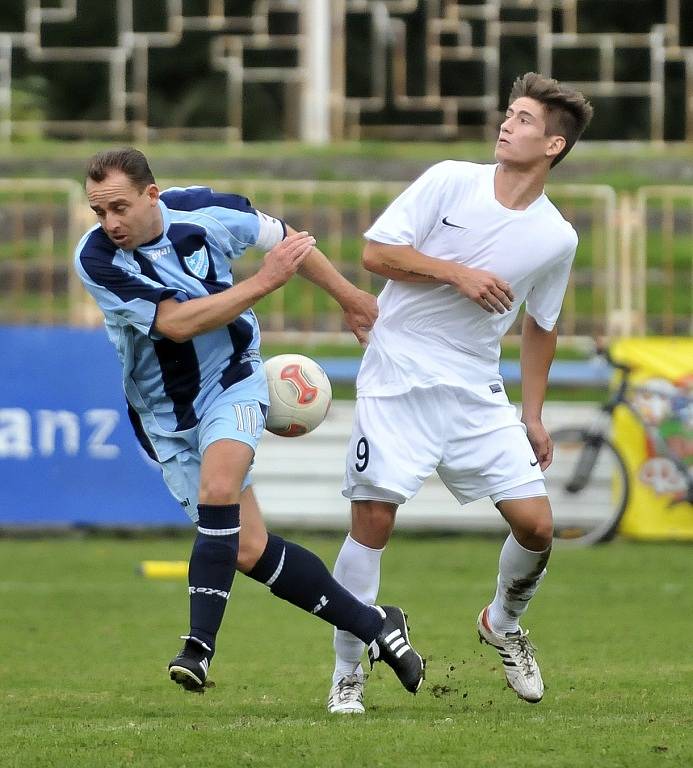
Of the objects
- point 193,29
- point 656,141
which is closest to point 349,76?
point 193,29

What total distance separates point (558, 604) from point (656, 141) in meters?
10.0

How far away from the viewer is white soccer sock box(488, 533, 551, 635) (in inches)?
241

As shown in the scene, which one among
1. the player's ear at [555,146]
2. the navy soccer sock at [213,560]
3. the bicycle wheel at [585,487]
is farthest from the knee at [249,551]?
the bicycle wheel at [585,487]

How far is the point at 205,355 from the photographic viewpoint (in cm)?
593

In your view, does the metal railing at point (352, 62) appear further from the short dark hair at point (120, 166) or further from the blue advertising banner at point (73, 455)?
the short dark hair at point (120, 166)

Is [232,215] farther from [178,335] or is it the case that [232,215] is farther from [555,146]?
[555,146]

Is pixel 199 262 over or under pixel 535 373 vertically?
over

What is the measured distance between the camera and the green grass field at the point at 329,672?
16.4ft

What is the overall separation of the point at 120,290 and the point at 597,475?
6966 mm

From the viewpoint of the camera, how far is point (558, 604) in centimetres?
917

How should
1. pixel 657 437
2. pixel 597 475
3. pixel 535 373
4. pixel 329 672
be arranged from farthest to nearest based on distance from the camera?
pixel 597 475 < pixel 657 437 < pixel 329 672 < pixel 535 373

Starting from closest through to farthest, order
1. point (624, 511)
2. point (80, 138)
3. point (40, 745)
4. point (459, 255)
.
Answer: point (40, 745), point (459, 255), point (624, 511), point (80, 138)

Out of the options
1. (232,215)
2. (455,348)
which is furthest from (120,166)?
(455,348)

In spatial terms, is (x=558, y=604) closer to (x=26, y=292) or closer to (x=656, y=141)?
(x=26, y=292)
